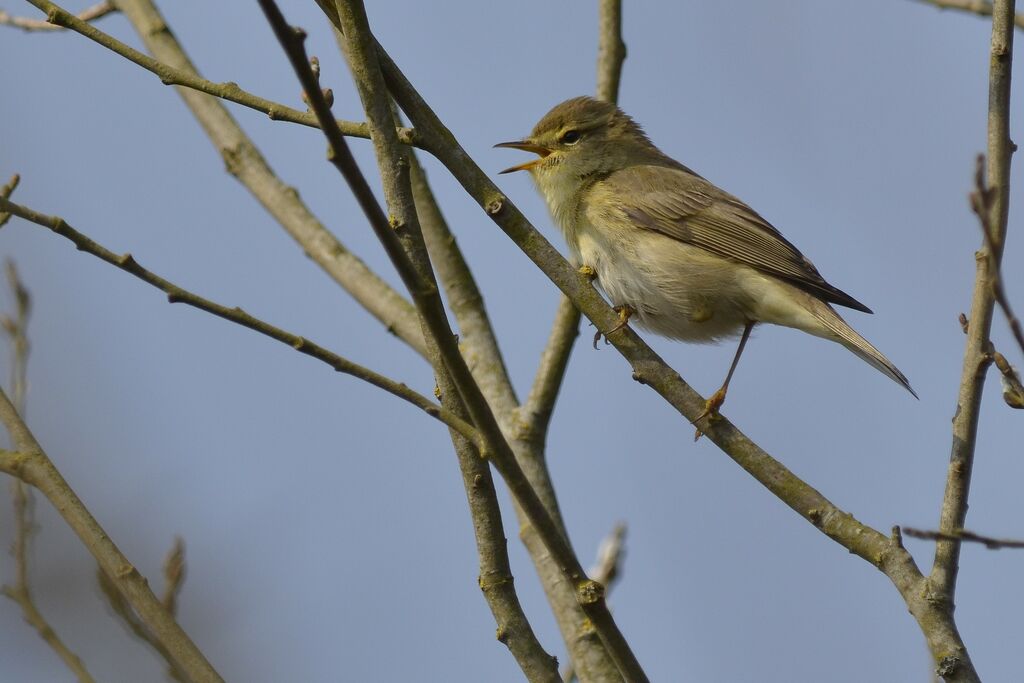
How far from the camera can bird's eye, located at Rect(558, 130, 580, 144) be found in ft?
16.8

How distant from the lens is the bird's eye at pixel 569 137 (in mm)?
5121

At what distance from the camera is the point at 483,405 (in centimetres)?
222

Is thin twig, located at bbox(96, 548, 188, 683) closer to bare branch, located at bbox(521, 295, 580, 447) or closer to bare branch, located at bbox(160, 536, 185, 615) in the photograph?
bare branch, located at bbox(160, 536, 185, 615)

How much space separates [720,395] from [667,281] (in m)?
0.75

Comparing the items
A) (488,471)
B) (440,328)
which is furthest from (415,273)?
(488,471)

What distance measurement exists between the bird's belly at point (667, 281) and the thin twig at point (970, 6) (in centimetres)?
139

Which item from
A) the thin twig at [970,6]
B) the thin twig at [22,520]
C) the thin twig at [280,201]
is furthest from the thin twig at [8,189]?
the thin twig at [970,6]

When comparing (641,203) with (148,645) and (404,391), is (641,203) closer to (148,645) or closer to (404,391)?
(404,391)

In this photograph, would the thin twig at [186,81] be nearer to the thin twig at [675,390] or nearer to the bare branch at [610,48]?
the thin twig at [675,390]

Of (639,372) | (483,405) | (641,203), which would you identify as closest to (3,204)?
(483,405)

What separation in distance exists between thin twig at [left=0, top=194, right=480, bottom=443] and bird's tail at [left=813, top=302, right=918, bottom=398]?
5.85 feet

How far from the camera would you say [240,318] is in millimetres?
2393

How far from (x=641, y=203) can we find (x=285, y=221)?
1500 mm

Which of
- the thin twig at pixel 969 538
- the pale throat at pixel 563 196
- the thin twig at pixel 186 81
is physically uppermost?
the pale throat at pixel 563 196
